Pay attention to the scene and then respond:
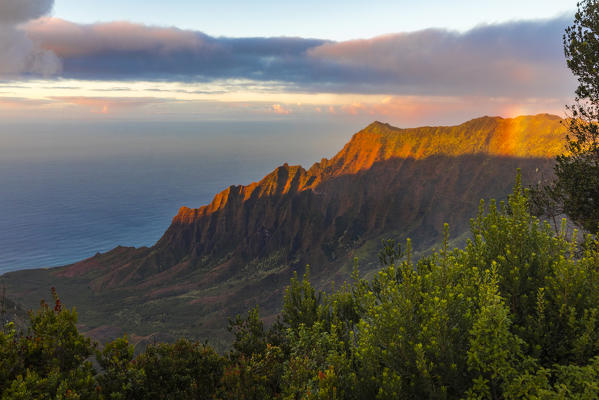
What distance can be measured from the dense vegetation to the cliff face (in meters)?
93.6

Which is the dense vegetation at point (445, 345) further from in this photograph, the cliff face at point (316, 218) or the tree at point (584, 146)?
the cliff face at point (316, 218)

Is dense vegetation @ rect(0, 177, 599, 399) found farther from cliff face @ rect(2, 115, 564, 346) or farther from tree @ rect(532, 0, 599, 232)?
cliff face @ rect(2, 115, 564, 346)

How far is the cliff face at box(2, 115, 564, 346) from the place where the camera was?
118 meters

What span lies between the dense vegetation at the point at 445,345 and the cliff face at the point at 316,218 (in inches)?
3686

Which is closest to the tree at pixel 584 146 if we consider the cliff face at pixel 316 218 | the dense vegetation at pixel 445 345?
the dense vegetation at pixel 445 345

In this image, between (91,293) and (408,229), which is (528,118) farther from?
(91,293)

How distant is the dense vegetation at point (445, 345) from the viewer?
819 cm

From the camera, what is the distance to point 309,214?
159 m

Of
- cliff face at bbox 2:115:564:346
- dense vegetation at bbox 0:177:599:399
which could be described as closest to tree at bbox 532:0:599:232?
dense vegetation at bbox 0:177:599:399

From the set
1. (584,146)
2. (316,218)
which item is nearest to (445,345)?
(584,146)

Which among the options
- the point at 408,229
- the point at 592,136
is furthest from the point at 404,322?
the point at 408,229

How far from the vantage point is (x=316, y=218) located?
513 ft

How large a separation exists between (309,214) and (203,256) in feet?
188

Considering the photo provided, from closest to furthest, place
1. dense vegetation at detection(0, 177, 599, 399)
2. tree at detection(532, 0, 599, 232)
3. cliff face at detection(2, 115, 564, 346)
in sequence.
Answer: dense vegetation at detection(0, 177, 599, 399)
tree at detection(532, 0, 599, 232)
cliff face at detection(2, 115, 564, 346)
